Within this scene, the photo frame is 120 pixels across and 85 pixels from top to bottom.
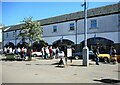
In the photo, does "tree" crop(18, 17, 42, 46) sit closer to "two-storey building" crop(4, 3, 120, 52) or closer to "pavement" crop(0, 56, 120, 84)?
"two-storey building" crop(4, 3, 120, 52)

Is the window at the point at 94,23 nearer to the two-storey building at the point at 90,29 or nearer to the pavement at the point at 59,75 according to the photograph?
the two-storey building at the point at 90,29

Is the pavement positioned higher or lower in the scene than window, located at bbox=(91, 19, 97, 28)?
lower

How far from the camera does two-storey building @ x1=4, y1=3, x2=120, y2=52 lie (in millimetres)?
33844

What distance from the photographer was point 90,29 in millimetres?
37094

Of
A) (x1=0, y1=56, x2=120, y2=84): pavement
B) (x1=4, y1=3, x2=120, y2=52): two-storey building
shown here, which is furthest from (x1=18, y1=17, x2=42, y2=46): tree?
(x1=0, y1=56, x2=120, y2=84): pavement

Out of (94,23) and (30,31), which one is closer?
(30,31)

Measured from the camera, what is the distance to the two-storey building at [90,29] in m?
33.8

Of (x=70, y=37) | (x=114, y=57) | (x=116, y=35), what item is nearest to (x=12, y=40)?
(x=70, y=37)

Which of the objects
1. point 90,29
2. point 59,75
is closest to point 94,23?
point 90,29

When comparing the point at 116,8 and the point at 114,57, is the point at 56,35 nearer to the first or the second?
the point at 116,8

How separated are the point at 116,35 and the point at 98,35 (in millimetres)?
3287

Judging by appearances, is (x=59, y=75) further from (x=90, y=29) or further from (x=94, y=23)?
(x=90, y=29)

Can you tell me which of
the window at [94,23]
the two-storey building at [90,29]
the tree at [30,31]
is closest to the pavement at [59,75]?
the tree at [30,31]

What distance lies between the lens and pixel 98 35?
118ft
